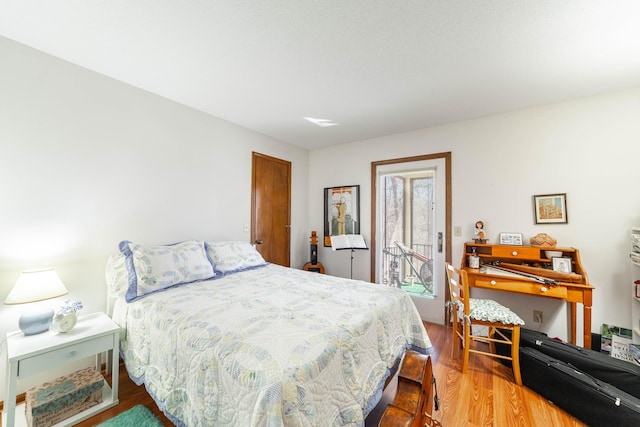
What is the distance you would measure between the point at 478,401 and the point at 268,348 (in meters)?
1.70

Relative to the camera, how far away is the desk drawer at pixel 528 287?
7.22ft

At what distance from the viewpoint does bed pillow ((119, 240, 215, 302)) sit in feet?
6.32

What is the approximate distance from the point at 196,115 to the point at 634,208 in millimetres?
4331

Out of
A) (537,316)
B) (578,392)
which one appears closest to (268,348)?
(578,392)

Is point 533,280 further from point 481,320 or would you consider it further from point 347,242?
point 347,242

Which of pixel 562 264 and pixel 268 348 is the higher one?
pixel 562 264

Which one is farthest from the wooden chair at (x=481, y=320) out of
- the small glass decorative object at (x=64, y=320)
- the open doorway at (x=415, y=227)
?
the small glass decorative object at (x=64, y=320)

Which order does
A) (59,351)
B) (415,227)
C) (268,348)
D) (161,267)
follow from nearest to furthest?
1. (268,348)
2. (59,351)
3. (161,267)
4. (415,227)

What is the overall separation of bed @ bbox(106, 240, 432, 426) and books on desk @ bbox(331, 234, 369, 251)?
42.5 inches

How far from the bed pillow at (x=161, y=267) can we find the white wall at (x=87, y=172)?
35 cm

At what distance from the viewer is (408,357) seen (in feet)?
3.59

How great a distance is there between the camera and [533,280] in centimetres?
230

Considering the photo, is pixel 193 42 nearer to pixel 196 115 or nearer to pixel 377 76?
pixel 196 115

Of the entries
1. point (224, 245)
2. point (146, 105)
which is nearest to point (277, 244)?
point (224, 245)
